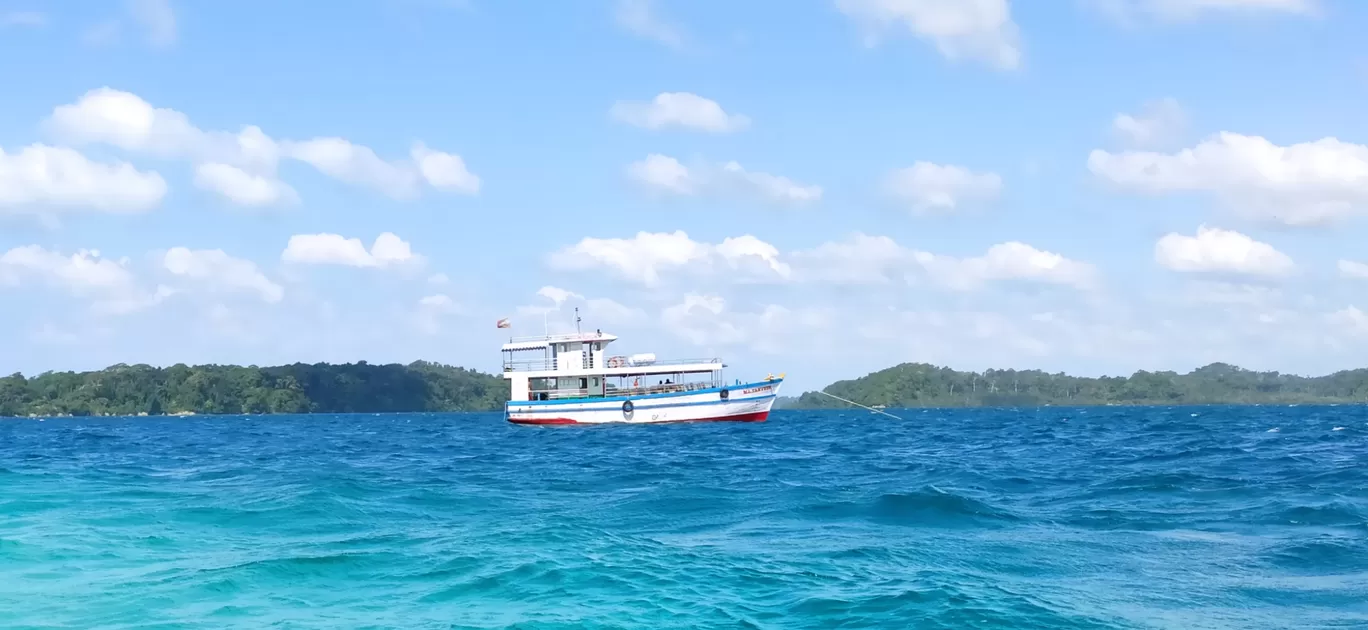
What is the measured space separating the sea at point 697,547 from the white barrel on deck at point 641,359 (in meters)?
37.2

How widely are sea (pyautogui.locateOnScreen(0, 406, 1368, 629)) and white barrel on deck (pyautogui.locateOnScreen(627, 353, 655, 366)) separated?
37.2 meters

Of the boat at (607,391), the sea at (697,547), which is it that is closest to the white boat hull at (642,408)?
the boat at (607,391)

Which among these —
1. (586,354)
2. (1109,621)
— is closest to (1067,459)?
(1109,621)

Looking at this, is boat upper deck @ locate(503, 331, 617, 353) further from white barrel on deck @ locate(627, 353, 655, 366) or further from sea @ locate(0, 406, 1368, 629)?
sea @ locate(0, 406, 1368, 629)

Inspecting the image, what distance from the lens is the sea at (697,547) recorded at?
40.2 feet

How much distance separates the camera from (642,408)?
67.7 m

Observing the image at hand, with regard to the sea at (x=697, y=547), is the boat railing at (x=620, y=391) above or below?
above

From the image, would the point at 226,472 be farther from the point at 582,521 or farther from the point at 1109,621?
the point at 1109,621

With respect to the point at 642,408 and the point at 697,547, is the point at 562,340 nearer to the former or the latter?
the point at 642,408

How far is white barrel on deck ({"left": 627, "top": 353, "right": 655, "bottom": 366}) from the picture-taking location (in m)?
68.8

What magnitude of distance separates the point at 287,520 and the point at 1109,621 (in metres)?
14.0

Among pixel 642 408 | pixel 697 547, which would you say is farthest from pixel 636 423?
pixel 697 547

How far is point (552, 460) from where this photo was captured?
36.2 meters

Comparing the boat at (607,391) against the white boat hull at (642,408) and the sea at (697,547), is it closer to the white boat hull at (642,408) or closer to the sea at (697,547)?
the white boat hull at (642,408)
